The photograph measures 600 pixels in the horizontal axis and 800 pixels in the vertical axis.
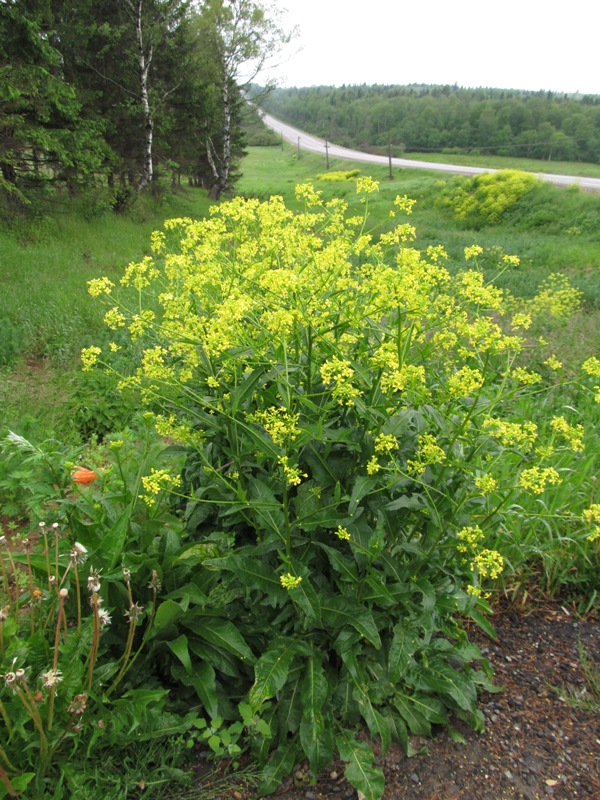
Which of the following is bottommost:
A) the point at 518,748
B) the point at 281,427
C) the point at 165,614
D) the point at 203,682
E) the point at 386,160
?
the point at 518,748

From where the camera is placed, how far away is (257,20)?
797 inches

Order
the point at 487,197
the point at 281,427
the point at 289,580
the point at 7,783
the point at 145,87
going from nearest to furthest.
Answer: the point at 7,783 < the point at 281,427 < the point at 289,580 < the point at 145,87 < the point at 487,197

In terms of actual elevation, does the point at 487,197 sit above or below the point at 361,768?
above

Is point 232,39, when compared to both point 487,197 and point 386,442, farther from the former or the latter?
point 386,442

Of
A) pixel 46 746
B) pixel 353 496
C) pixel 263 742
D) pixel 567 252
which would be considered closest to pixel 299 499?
pixel 353 496

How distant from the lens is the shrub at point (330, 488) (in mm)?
1973

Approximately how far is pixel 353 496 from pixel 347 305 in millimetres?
723

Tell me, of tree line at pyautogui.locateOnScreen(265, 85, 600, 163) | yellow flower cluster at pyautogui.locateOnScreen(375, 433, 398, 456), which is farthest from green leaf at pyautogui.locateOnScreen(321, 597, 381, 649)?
tree line at pyautogui.locateOnScreen(265, 85, 600, 163)

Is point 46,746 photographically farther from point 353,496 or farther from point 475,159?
point 475,159

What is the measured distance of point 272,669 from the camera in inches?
81.0

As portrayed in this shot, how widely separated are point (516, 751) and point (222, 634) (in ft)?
4.49

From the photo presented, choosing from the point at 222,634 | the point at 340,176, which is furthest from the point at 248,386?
the point at 340,176

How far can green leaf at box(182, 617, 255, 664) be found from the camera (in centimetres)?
217

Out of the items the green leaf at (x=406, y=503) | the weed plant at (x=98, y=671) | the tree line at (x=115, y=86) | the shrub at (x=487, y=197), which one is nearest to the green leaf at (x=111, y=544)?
the weed plant at (x=98, y=671)
